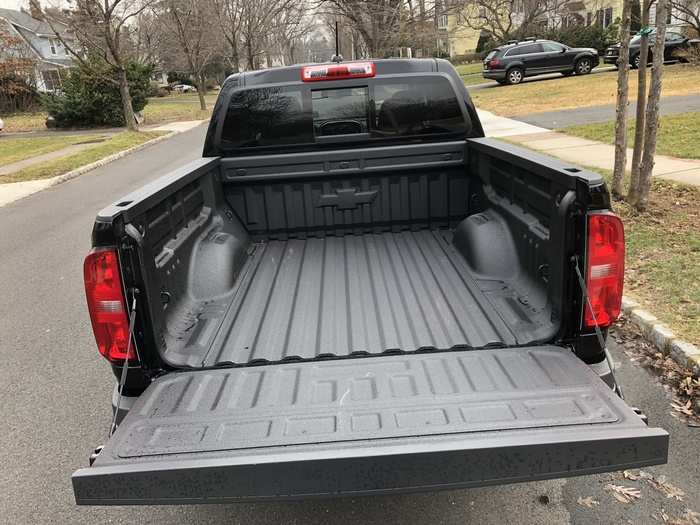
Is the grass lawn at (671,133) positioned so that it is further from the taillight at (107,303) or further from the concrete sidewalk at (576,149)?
the taillight at (107,303)

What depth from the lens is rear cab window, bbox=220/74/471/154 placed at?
4488mm

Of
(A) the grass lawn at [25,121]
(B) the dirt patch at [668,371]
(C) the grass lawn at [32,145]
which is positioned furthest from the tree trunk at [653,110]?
(A) the grass lawn at [25,121]

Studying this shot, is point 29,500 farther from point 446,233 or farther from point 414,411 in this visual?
point 446,233

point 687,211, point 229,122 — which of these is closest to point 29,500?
point 229,122

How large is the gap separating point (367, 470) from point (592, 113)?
17.0 m

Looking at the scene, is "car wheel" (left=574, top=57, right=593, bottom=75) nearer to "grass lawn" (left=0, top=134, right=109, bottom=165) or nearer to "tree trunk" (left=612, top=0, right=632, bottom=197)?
"grass lawn" (left=0, top=134, right=109, bottom=165)

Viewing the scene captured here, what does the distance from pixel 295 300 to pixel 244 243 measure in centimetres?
94

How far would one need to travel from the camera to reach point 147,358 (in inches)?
107

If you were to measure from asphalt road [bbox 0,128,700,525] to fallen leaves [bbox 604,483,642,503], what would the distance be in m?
0.03

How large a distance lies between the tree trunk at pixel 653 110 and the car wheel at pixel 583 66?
24.3 m

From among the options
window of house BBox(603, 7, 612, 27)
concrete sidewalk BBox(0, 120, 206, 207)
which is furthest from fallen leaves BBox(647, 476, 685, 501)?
window of house BBox(603, 7, 612, 27)

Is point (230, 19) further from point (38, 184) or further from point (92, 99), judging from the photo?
point (38, 184)

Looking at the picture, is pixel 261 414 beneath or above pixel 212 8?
beneath

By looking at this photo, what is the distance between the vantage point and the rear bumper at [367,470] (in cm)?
199
